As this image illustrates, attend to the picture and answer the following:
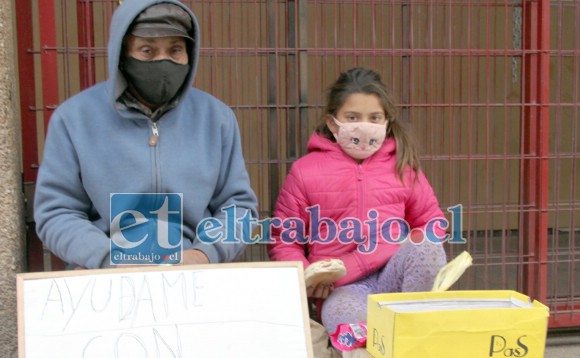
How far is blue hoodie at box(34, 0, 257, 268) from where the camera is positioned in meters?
2.34

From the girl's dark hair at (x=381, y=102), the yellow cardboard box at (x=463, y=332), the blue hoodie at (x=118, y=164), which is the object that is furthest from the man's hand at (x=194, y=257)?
the girl's dark hair at (x=381, y=102)

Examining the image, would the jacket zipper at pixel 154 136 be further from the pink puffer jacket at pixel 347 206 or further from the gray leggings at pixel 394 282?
the gray leggings at pixel 394 282

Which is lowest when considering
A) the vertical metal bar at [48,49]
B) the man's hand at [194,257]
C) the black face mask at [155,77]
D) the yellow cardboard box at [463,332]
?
the yellow cardboard box at [463,332]

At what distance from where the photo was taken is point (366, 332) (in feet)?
7.43

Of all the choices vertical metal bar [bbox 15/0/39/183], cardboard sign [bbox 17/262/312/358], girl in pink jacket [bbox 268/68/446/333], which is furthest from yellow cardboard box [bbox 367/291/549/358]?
vertical metal bar [bbox 15/0/39/183]

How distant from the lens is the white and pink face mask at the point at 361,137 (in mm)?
2836

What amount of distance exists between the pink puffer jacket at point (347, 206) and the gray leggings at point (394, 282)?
6cm

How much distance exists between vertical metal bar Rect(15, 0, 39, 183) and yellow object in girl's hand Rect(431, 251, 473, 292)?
1.68 meters

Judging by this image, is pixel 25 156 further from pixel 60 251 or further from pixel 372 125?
pixel 372 125

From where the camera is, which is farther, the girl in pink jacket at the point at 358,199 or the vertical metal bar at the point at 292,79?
the vertical metal bar at the point at 292,79

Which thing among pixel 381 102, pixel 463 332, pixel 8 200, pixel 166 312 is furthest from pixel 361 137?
pixel 8 200

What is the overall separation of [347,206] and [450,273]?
1.98 ft

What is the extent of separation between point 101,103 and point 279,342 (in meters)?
1.11

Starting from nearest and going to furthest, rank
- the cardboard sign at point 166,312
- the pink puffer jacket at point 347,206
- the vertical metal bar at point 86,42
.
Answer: the cardboard sign at point 166,312 < the pink puffer jacket at point 347,206 < the vertical metal bar at point 86,42
